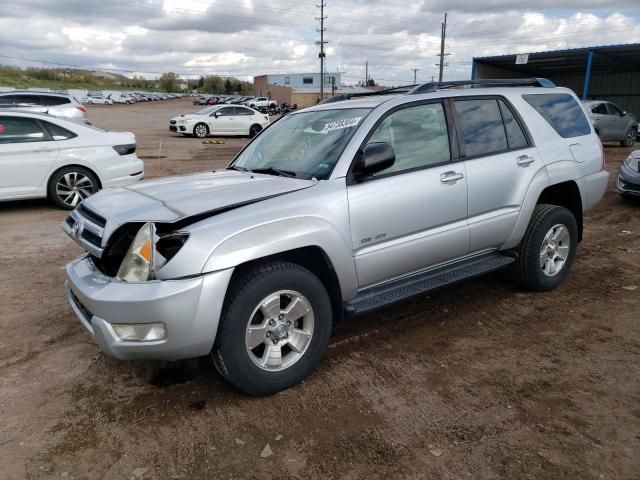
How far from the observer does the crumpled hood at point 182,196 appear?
3072 mm

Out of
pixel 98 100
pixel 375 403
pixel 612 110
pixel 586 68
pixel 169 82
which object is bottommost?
pixel 375 403

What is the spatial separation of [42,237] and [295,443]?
5.52 meters

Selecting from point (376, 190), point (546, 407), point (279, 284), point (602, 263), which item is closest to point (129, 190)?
point (279, 284)

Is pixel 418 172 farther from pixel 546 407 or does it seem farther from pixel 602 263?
pixel 602 263

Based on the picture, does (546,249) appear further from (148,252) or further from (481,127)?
(148,252)

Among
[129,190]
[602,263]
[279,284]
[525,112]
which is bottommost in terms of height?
[602,263]

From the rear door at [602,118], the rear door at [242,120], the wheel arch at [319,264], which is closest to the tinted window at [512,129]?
the wheel arch at [319,264]

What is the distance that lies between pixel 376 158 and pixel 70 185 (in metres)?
6.62

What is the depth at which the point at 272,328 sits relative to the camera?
3.15 m

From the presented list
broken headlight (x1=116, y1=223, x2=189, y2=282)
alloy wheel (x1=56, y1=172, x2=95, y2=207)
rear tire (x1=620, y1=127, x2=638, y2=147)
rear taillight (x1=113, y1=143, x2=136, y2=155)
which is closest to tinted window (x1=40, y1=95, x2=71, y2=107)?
rear taillight (x1=113, y1=143, x2=136, y2=155)

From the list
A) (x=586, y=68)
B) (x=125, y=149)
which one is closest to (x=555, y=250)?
(x=125, y=149)

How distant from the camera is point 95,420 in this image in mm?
3018

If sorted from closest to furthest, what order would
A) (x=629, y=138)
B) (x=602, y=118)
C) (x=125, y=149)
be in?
(x=125, y=149) < (x=602, y=118) < (x=629, y=138)

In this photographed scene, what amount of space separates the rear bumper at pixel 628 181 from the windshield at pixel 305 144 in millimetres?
6868
